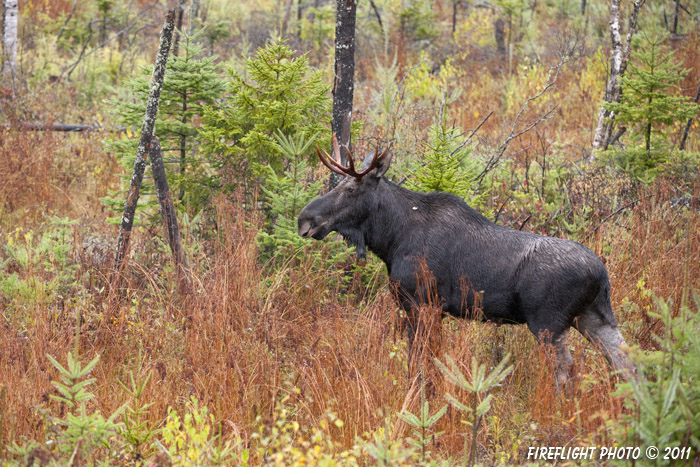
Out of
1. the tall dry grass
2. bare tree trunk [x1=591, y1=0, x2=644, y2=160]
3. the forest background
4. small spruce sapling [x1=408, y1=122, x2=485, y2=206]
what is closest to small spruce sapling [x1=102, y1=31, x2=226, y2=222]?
the forest background

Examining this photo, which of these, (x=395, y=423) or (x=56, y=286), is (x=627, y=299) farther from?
(x=56, y=286)

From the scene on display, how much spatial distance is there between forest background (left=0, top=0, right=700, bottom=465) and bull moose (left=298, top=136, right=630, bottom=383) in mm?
276

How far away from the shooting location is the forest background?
3271mm

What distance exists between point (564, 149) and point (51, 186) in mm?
8081

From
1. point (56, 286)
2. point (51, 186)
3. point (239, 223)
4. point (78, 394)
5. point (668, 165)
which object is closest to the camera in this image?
point (78, 394)

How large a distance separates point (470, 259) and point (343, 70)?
2.76 metres

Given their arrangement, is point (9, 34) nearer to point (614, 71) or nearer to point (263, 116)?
point (263, 116)

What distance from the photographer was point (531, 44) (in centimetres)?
1808

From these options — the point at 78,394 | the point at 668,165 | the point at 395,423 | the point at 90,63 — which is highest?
the point at 90,63

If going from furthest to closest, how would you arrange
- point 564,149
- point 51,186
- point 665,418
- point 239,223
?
1. point 564,149
2. point 51,186
3. point 239,223
4. point 665,418

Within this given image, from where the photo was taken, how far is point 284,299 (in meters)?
5.70

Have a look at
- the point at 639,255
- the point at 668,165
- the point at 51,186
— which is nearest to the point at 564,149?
the point at 668,165

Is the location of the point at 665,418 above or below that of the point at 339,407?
above

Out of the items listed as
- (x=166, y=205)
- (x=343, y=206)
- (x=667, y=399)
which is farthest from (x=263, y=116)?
(x=667, y=399)
